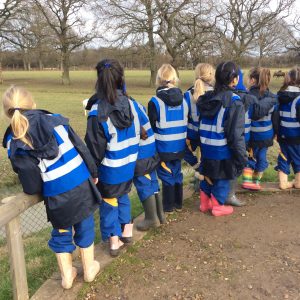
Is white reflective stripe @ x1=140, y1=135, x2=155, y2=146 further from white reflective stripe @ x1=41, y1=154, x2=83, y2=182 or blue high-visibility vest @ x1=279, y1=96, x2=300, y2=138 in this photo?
blue high-visibility vest @ x1=279, y1=96, x2=300, y2=138

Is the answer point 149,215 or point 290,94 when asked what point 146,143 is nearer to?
point 149,215

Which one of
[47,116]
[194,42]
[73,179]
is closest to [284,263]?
[73,179]

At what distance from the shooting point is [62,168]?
113 inches

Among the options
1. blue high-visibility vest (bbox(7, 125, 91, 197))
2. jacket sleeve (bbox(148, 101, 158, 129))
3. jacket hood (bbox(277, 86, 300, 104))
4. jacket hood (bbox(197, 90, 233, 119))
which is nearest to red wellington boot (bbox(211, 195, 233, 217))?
jacket hood (bbox(197, 90, 233, 119))

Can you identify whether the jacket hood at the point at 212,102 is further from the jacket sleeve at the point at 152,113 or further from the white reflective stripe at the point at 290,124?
the white reflective stripe at the point at 290,124

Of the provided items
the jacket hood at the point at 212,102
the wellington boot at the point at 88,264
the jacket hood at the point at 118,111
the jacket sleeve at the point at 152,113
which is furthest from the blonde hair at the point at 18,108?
the jacket hood at the point at 212,102

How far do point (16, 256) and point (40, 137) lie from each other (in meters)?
0.87

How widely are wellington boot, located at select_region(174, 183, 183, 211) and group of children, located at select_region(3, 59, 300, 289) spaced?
0.01 meters

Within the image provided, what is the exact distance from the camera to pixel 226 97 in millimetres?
4152

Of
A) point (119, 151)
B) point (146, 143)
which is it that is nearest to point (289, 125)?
point (146, 143)

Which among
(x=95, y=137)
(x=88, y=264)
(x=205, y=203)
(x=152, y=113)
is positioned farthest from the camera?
(x=205, y=203)

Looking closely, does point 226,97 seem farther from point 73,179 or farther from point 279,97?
point 73,179

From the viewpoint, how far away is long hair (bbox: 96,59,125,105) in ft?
11.2

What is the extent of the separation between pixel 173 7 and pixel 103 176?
28.3 meters
